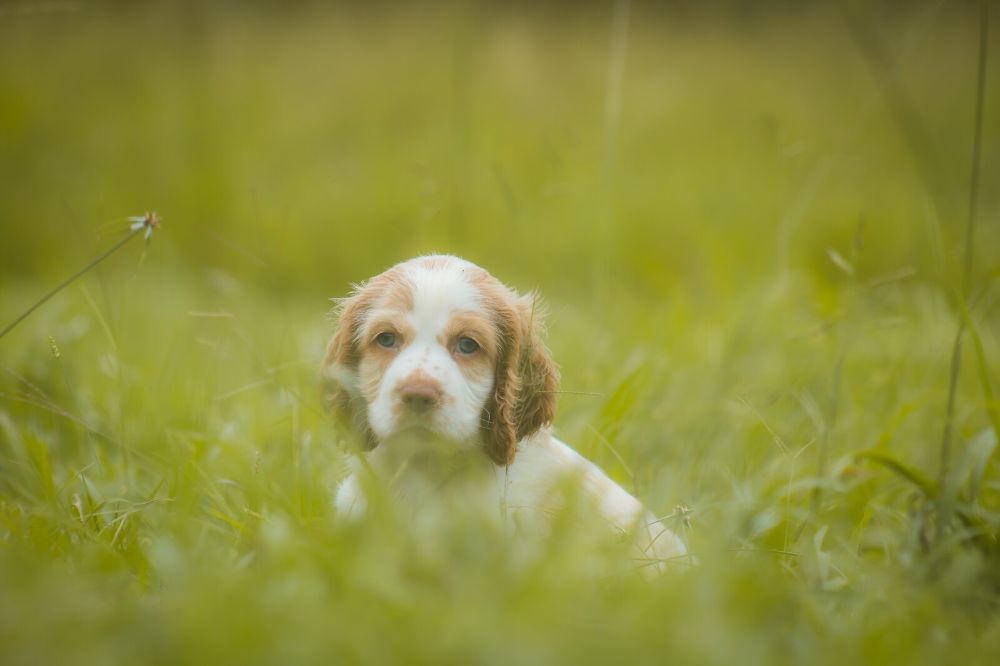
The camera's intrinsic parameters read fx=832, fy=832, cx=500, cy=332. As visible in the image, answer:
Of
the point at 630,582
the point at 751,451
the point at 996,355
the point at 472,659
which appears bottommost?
the point at 996,355

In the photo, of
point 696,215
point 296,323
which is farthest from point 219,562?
point 696,215

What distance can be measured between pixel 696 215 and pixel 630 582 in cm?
636

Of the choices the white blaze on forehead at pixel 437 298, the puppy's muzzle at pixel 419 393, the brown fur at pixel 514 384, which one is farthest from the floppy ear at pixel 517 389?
the puppy's muzzle at pixel 419 393

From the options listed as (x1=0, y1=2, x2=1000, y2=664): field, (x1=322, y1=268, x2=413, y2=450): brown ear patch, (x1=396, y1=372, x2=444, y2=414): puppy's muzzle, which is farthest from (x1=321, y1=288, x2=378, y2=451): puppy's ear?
(x1=396, y1=372, x2=444, y2=414): puppy's muzzle

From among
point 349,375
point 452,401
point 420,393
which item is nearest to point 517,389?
point 452,401

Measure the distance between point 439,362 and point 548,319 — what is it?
298cm

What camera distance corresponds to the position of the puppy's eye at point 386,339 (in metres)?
2.67

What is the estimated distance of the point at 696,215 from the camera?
8016mm

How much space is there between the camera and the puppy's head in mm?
2494

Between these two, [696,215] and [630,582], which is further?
[696,215]

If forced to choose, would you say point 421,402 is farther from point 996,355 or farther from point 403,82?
point 403,82

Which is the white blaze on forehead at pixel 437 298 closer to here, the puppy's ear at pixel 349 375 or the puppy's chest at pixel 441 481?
the puppy's ear at pixel 349 375

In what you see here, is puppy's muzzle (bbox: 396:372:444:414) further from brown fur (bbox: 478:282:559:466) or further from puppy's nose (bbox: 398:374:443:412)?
brown fur (bbox: 478:282:559:466)

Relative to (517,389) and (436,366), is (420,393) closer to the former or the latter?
(436,366)
